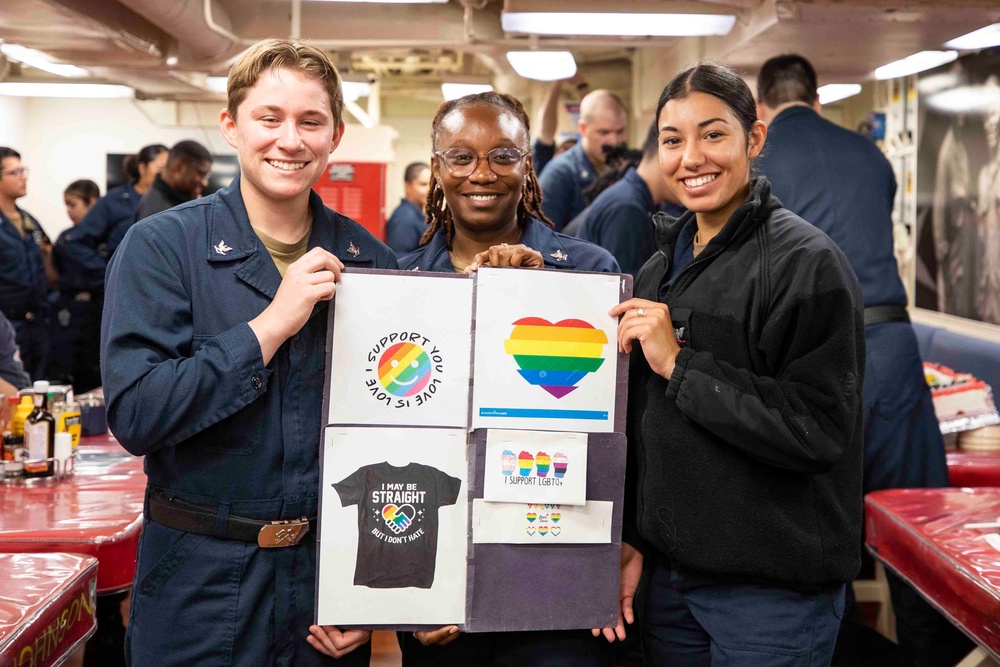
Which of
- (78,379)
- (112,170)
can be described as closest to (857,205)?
(78,379)

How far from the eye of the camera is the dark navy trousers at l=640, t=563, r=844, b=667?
1787mm


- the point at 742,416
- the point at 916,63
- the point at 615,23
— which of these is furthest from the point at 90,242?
the point at 742,416

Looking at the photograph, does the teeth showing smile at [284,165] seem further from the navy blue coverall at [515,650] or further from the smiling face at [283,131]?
the navy blue coverall at [515,650]

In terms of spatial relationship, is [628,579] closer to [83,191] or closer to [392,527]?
[392,527]

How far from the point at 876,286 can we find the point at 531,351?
2.16 meters

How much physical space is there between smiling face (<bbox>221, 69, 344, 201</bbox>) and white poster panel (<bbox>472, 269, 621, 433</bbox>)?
0.40 meters

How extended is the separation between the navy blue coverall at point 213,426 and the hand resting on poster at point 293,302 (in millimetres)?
25

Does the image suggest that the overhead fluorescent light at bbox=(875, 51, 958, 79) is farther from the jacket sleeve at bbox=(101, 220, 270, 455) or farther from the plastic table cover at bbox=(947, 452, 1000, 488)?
the jacket sleeve at bbox=(101, 220, 270, 455)

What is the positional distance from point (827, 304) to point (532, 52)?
4649 mm

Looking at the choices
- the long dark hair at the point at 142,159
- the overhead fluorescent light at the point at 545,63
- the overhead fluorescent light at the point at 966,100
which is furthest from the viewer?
the long dark hair at the point at 142,159

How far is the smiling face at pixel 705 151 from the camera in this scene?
6.20 ft

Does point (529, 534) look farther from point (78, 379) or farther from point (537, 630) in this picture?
point (78, 379)

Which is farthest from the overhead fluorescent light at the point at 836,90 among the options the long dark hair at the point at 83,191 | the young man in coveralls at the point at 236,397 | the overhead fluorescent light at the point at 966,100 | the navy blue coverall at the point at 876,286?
the long dark hair at the point at 83,191

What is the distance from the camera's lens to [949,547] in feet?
8.07
